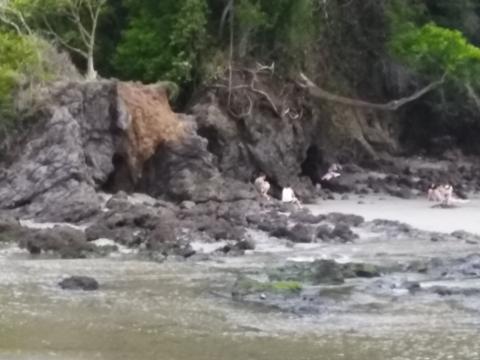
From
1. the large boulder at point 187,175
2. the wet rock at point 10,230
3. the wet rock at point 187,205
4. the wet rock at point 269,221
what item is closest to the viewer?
the wet rock at point 10,230

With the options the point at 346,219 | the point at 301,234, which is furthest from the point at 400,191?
the point at 301,234

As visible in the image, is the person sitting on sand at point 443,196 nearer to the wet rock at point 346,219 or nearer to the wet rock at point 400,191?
the wet rock at point 400,191

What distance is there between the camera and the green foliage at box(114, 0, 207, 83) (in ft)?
110

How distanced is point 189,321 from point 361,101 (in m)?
26.2

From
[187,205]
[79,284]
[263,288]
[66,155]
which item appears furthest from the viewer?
[66,155]

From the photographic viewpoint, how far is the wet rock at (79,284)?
1836 cm

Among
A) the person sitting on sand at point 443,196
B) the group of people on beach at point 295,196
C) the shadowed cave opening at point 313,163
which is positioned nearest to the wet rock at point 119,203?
the group of people on beach at point 295,196

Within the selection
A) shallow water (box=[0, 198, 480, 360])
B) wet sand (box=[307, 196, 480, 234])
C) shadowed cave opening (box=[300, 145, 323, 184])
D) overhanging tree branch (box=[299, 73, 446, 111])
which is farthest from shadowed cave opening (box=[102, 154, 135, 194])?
shadowed cave opening (box=[300, 145, 323, 184])

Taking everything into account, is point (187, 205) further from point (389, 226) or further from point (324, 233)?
point (389, 226)

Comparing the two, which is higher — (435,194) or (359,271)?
(359,271)

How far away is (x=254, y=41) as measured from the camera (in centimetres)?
3575

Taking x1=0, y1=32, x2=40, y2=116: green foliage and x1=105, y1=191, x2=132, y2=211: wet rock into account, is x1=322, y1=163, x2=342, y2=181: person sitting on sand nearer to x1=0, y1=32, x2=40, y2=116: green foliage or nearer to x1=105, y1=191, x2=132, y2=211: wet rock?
x1=105, y1=191, x2=132, y2=211: wet rock

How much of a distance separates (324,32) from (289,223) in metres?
14.6

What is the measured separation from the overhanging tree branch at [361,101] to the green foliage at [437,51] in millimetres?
639
